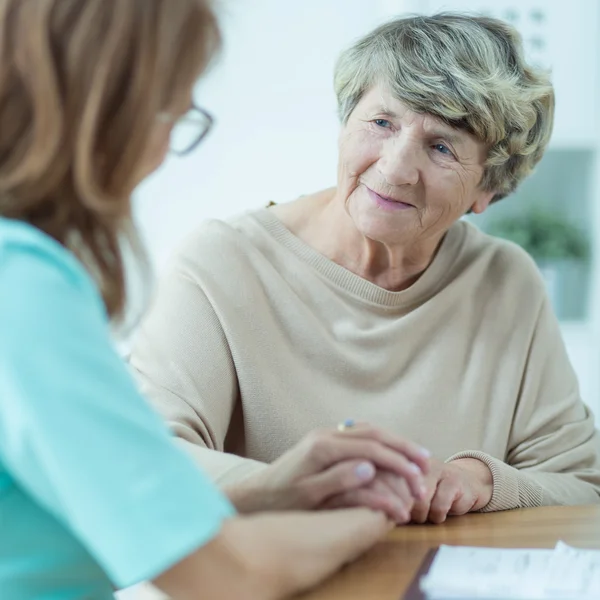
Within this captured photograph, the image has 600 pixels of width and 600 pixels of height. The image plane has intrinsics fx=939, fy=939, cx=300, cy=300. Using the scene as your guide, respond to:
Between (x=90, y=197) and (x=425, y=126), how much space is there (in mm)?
905

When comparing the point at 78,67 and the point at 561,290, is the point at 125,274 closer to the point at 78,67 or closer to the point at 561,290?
the point at 78,67

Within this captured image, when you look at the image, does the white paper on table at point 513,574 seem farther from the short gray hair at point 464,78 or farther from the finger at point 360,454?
the short gray hair at point 464,78

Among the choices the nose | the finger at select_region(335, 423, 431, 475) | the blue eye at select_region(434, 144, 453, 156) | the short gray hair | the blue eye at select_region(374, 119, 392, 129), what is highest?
the short gray hair

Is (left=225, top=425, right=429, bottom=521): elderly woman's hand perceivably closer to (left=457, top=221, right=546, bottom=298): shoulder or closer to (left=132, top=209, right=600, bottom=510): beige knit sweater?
(left=132, top=209, right=600, bottom=510): beige knit sweater

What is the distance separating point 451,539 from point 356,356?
19.6 inches

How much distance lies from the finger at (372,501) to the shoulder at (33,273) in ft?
1.63

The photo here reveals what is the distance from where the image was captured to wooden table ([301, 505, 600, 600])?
3.41 feet

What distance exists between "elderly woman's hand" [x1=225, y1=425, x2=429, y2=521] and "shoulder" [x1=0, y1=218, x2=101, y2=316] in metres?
0.44

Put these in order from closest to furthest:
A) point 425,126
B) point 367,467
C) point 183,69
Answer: point 183,69 < point 367,467 < point 425,126

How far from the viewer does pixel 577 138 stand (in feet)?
10.3

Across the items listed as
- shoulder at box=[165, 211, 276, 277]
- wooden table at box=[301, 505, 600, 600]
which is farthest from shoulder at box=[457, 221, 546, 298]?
wooden table at box=[301, 505, 600, 600]

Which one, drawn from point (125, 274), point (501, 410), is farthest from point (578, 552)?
point (125, 274)

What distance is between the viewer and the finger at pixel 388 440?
1156 mm

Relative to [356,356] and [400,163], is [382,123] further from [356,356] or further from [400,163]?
[356,356]
